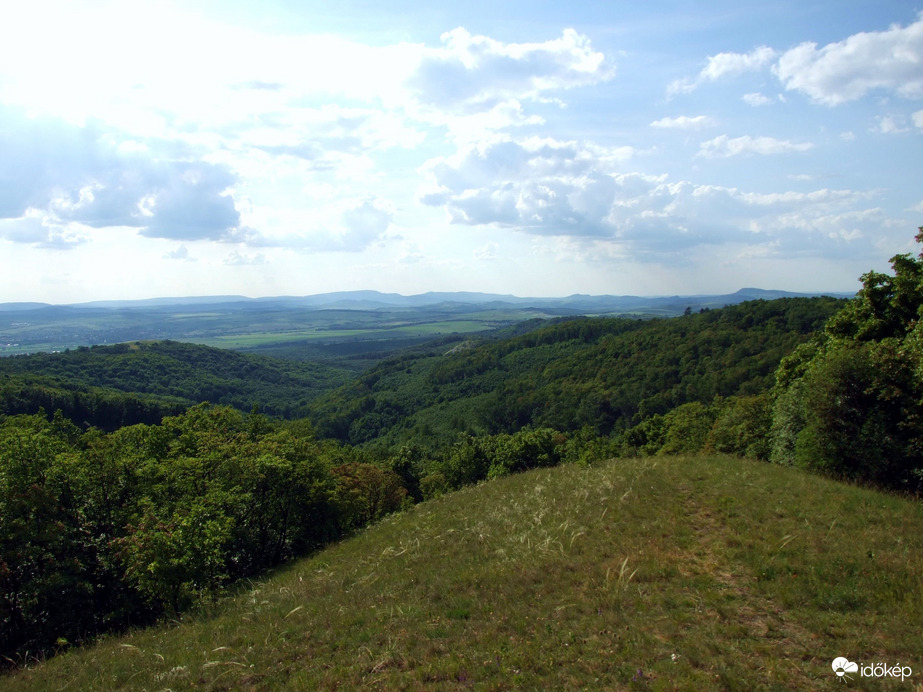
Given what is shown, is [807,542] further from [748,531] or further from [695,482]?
[695,482]

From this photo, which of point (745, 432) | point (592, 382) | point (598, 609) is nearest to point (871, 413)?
point (598, 609)

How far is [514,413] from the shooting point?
120 meters

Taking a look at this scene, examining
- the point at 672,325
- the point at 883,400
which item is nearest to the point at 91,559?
the point at 883,400

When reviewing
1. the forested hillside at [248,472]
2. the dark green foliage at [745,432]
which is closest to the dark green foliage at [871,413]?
the forested hillside at [248,472]

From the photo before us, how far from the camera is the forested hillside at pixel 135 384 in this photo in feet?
293

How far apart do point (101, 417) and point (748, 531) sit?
4335 inches

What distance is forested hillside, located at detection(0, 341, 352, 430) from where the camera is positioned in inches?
3514

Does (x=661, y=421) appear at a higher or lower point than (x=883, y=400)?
lower

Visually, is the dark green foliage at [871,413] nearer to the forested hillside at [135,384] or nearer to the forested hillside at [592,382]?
the forested hillside at [592,382]

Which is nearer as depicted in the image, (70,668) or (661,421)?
(70,668)
